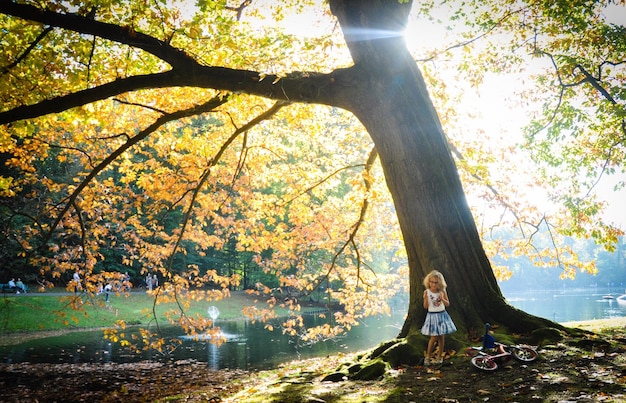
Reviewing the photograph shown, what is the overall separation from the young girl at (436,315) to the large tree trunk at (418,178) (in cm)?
38

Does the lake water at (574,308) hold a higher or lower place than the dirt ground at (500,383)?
lower

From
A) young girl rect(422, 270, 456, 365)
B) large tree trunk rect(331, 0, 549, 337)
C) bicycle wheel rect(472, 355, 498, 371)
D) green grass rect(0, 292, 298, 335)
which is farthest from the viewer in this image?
green grass rect(0, 292, 298, 335)

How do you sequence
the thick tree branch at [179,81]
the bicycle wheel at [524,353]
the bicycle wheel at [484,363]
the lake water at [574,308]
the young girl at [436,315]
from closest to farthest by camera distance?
the bicycle wheel at [484,363] → the bicycle wheel at [524,353] → the young girl at [436,315] → the thick tree branch at [179,81] → the lake water at [574,308]

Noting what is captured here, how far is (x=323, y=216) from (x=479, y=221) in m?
4.93

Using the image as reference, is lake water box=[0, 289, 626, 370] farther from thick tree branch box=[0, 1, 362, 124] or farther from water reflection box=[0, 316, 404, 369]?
thick tree branch box=[0, 1, 362, 124]

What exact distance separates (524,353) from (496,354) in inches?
13.4

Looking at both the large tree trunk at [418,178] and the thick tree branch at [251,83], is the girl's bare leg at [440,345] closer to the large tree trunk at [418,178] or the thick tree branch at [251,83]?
the large tree trunk at [418,178]

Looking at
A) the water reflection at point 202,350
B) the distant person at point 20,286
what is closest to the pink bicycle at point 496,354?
the water reflection at point 202,350

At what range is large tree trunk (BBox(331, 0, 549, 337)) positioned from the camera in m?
6.32

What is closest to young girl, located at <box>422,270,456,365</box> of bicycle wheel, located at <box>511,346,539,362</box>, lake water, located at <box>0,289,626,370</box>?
bicycle wheel, located at <box>511,346,539,362</box>

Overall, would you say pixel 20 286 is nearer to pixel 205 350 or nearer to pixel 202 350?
pixel 202 350

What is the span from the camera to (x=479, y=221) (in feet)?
45.3

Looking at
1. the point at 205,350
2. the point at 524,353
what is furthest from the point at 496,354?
the point at 205,350

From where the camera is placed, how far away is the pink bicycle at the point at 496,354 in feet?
16.6
